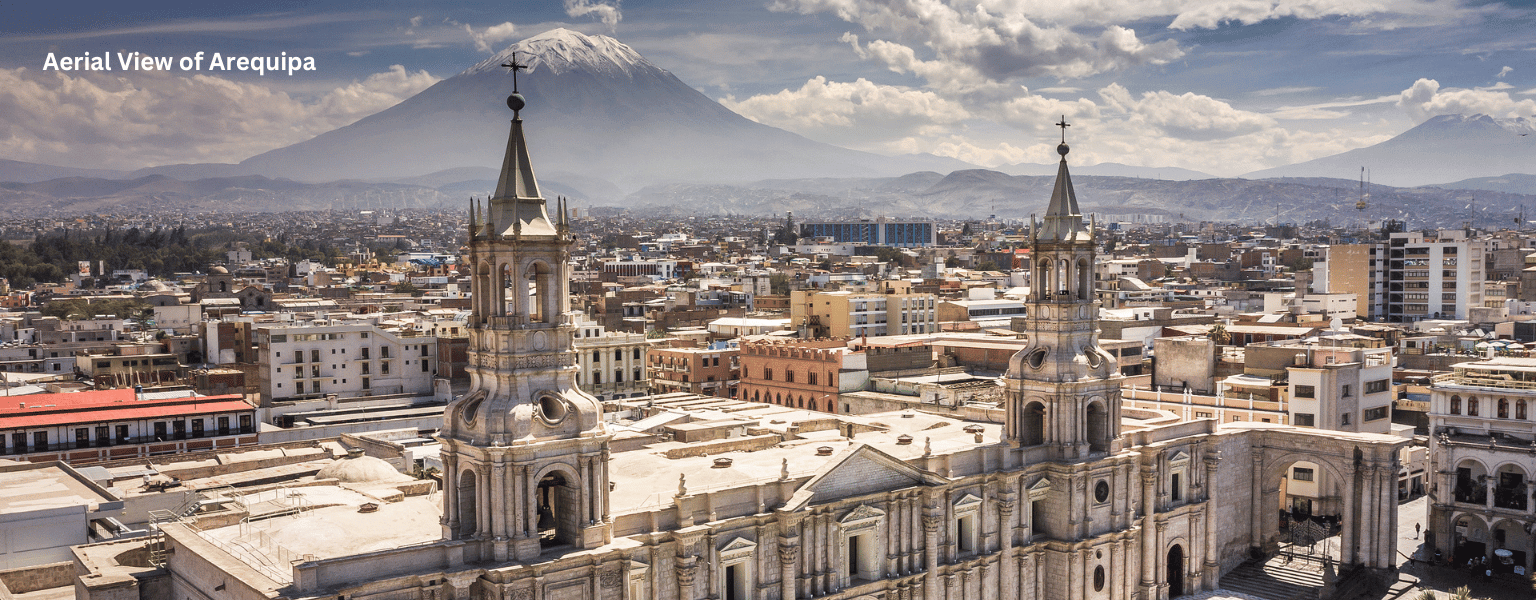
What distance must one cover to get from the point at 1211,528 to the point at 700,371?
34245 millimetres

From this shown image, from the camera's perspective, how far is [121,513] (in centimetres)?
3834

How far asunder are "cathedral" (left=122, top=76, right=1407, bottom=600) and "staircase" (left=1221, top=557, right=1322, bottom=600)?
63 cm

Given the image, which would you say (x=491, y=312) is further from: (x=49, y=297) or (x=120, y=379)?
(x=49, y=297)

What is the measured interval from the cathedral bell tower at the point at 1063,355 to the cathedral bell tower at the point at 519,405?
1838 centimetres

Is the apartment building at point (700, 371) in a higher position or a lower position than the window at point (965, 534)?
higher

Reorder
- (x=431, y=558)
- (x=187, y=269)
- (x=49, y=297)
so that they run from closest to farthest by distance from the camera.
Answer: (x=431, y=558), (x=49, y=297), (x=187, y=269)

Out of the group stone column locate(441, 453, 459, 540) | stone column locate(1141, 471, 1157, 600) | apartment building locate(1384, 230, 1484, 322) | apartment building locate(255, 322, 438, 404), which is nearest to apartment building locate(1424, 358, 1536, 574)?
stone column locate(1141, 471, 1157, 600)

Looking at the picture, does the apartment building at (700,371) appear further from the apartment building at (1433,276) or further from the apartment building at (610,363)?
the apartment building at (1433,276)

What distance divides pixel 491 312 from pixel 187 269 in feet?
609

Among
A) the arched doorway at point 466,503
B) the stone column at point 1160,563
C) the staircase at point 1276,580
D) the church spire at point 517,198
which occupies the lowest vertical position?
the staircase at point 1276,580

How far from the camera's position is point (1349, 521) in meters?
48.7

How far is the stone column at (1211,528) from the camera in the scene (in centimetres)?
4822

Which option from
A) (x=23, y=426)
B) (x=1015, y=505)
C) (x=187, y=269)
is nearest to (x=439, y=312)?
(x=23, y=426)

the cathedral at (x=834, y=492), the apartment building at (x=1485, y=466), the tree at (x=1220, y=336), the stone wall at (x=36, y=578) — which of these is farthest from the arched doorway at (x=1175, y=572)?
the stone wall at (x=36, y=578)
